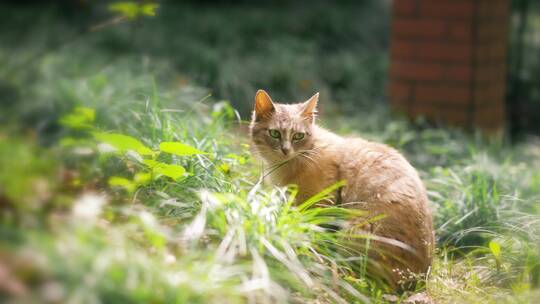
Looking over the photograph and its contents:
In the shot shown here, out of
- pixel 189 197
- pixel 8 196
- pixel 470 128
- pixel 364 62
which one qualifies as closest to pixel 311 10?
pixel 364 62

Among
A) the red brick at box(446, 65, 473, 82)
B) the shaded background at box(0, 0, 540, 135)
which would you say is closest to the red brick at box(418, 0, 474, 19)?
the red brick at box(446, 65, 473, 82)

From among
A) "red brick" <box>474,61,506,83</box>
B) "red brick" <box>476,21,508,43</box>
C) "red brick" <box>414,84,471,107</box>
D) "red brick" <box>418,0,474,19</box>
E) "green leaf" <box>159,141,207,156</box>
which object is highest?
"red brick" <box>418,0,474,19</box>

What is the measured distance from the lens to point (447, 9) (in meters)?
5.90

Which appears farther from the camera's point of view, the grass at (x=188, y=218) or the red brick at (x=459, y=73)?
the red brick at (x=459, y=73)

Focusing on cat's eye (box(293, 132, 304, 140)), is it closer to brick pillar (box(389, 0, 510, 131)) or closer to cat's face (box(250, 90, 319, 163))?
cat's face (box(250, 90, 319, 163))

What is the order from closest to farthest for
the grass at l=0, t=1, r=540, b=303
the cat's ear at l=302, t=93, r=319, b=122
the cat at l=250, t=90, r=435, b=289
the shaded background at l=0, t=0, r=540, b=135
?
the grass at l=0, t=1, r=540, b=303 → the cat at l=250, t=90, r=435, b=289 → the cat's ear at l=302, t=93, r=319, b=122 → the shaded background at l=0, t=0, r=540, b=135

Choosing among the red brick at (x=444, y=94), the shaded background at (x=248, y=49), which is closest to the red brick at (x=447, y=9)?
the red brick at (x=444, y=94)

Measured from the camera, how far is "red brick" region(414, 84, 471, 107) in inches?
233

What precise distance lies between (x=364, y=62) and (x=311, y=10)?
191 cm

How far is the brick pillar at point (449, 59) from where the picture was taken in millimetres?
5883

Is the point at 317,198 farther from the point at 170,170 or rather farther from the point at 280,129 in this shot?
the point at 170,170

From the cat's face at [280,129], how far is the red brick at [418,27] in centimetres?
287

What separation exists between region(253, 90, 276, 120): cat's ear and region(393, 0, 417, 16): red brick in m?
3.07

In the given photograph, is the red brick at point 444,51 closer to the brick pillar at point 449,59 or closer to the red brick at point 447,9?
the brick pillar at point 449,59
